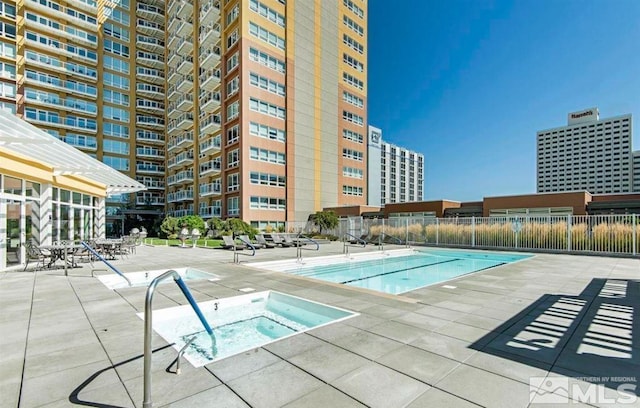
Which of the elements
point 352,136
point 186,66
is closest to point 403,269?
point 352,136

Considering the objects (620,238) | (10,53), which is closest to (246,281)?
(620,238)

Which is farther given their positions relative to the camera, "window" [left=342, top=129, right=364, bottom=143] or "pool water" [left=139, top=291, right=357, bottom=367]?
"window" [left=342, top=129, right=364, bottom=143]

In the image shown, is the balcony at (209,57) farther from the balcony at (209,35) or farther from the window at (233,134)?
the window at (233,134)

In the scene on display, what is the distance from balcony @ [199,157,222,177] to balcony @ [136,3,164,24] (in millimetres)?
27461

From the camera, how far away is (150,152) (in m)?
48.1

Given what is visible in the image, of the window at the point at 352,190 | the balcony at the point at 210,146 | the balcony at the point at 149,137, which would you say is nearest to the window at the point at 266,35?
the balcony at the point at 210,146

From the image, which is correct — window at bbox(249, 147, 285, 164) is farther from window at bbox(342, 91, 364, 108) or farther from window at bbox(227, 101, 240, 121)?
window at bbox(342, 91, 364, 108)

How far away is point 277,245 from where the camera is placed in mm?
19734

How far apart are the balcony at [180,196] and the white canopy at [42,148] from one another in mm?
24391

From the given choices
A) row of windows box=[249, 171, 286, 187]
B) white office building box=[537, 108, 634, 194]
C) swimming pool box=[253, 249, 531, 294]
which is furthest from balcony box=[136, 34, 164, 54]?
white office building box=[537, 108, 634, 194]

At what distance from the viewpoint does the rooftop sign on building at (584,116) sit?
224 feet

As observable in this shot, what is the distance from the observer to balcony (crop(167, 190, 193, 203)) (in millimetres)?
40847

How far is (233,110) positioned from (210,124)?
4094 millimetres

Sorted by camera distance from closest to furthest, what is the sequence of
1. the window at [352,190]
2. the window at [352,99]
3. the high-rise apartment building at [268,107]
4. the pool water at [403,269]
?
the pool water at [403,269] → the high-rise apartment building at [268,107] → the window at [352,190] → the window at [352,99]
